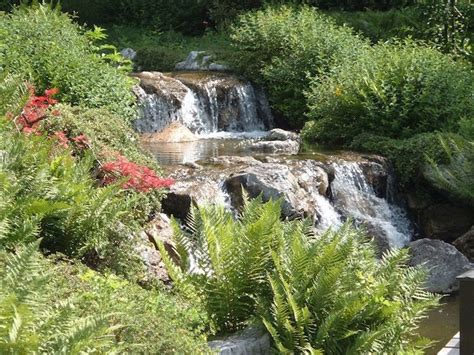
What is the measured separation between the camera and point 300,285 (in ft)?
21.6

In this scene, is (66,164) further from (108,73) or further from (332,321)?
(108,73)

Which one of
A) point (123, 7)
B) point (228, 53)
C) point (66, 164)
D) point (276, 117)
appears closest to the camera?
A: point (66, 164)

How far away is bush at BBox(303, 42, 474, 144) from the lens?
1452cm

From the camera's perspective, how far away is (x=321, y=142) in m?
15.1

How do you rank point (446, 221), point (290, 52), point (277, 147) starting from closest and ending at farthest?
point (446, 221) < point (277, 147) < point (290, 52)

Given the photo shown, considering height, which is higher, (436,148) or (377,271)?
(377,271)

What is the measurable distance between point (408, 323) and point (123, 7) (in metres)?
21.2

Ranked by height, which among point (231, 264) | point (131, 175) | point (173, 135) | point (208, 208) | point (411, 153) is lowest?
point (173, 135)

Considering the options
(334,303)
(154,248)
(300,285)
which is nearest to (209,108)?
(154,248)

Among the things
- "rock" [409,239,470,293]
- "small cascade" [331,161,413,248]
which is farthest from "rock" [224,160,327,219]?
"rock" [409,239,470,293]

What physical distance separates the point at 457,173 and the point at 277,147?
9.93ft

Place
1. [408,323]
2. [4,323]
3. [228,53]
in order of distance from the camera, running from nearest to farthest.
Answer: [4,323] < [408,323] < [228,53]

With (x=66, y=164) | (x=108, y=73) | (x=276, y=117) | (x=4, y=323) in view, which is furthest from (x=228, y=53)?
(x=4, y=323)

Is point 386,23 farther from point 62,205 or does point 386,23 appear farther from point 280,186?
point 62,205
